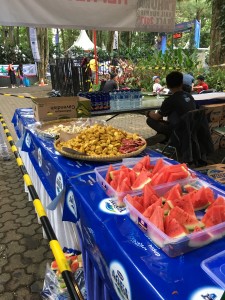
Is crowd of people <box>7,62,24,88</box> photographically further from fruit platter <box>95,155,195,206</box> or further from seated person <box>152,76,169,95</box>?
fruit platter <box>95,155,195,206</box>

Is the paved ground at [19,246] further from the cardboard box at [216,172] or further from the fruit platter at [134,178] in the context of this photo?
the cardboard box at [216,172]

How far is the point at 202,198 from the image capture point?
132 centimetres

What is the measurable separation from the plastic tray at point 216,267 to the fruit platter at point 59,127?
1.77 m

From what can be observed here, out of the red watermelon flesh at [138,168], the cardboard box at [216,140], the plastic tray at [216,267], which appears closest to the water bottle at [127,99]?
the cardboard box at [216,140]

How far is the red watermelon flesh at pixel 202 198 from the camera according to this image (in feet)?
4.28

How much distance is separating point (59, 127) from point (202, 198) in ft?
6.13

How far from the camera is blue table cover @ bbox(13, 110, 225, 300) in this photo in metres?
0.93

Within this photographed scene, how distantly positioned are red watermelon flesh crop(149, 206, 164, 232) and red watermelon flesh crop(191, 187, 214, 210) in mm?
236

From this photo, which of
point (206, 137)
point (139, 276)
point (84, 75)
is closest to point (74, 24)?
point (206, 137)

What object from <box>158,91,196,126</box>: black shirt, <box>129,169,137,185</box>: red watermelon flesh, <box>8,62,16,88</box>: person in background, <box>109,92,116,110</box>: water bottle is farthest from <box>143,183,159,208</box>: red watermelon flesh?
<box>8,62,16,88</box>: person in background

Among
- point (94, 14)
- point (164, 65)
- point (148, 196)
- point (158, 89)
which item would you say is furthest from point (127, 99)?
point (164, 65)

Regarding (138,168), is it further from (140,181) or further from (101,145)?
(101,145)

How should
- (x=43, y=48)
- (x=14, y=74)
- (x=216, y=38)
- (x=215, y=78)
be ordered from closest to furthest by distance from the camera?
(x=216, y=38) < (x=215, y=78) < (x=43, y=48) < (x=14, y=74)

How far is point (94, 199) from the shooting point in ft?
4.96
